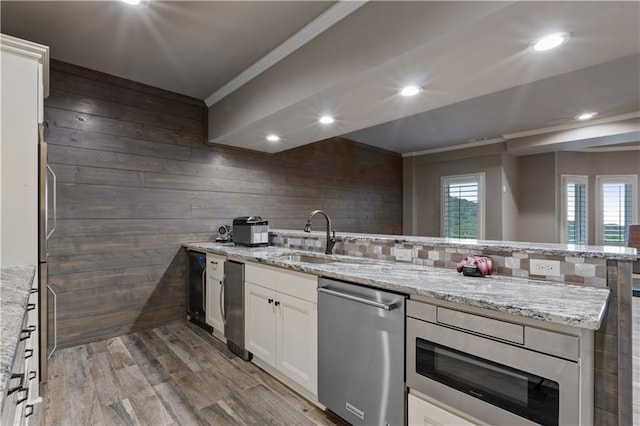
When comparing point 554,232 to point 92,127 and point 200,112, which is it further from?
point 92,127

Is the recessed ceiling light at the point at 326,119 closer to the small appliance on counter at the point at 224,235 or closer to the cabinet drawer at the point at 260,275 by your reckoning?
the cabinet drawer at the point at 260,275

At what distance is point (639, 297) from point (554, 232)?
85.9 inches

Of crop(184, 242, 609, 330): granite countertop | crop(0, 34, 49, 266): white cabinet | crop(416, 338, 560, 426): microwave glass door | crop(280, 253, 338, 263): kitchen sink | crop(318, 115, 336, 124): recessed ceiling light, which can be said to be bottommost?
crop(416, 338, 560, 426): microwave glass door

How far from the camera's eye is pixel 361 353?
1.70m

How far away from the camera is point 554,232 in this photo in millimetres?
5867

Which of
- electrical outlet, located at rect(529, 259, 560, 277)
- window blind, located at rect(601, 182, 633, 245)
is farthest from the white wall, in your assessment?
electrical outlet, located at rect(529, 259, 560, 277)

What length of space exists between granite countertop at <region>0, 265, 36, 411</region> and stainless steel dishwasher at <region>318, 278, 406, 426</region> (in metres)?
1.33

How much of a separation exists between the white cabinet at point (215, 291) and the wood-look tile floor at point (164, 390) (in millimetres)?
212

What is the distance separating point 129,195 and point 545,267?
11.5ft

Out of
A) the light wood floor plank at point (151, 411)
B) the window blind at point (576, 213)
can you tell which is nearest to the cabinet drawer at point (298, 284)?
the light wood floor plank at point (151, 411)

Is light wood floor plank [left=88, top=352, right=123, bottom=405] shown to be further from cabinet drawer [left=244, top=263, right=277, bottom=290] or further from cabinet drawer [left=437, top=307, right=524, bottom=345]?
cabinet drawer [left=437, top=307, right=524, bottom=345]

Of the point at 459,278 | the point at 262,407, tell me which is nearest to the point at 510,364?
the point at 459,278

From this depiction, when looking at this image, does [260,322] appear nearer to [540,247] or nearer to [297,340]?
[297,340]

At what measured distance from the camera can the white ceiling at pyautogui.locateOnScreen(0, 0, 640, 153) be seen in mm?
1551
